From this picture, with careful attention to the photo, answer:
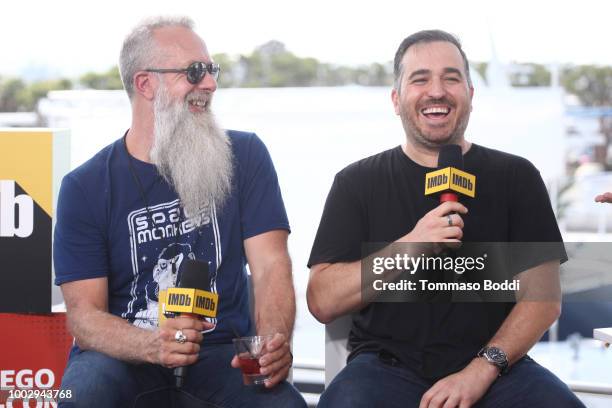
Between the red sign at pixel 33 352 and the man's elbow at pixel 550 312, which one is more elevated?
the man's elbow at pixel 550 312

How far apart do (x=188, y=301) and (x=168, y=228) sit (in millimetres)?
606

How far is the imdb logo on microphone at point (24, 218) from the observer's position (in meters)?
3.55

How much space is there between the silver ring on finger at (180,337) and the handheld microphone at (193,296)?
6cm

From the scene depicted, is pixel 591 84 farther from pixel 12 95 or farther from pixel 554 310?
pixel 554 310

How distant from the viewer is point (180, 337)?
8.00ft

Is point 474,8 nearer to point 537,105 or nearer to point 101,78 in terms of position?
point 537,105

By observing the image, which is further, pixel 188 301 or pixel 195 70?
pixel 195 70

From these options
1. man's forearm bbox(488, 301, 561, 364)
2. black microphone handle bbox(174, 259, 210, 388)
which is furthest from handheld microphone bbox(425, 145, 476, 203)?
black microphone handle bbox(174, 259, 210, 388)

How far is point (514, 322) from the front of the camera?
9.20 feet

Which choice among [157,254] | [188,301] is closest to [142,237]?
[157,254]

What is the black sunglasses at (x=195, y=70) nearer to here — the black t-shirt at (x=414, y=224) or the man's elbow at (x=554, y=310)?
the black t-shirt at (x=414, y=224)

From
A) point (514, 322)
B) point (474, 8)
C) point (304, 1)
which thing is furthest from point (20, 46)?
point (514, 322)

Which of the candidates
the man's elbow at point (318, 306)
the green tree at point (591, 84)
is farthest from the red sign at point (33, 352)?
the green tree at point (591, 84)

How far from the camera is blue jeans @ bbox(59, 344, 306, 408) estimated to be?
2.56 meters
